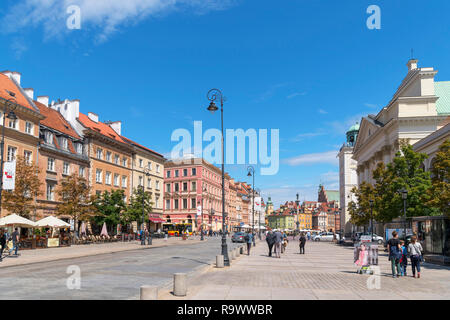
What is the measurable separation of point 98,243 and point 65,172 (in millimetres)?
8568

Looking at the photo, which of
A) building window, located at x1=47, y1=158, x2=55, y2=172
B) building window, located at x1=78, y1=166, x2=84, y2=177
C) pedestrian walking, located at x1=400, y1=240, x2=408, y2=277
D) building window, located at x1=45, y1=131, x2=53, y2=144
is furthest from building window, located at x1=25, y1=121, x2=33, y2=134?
pedestrian walking, located at x1=400, y1=240, x2=408, y2=277

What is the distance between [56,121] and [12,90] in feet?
23.9

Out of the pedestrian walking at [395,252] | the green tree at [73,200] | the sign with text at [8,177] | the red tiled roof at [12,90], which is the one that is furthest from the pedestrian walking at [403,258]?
the red tiled roof at [12,90]

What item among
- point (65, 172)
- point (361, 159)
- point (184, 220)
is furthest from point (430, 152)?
point (184, 220)

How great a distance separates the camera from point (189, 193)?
86.4m

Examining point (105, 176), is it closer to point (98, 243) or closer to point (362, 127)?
point (98, 243)

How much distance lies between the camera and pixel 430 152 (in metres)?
46.4

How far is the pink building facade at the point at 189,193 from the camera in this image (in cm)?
8562

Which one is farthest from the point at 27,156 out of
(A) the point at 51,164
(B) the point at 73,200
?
(B) the point at 73,200

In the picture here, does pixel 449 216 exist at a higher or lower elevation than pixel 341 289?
higher

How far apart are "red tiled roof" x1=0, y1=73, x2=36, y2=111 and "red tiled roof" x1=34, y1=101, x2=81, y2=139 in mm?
3839

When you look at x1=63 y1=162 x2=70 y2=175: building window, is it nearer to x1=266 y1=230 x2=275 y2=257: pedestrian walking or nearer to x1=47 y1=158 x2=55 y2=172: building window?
x1=47 y1=158 x2=55 y2=172: building window

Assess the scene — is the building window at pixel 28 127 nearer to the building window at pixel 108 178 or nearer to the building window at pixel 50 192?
the building window at pixel 50 192

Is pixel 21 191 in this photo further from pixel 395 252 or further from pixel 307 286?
pixel 395 252
